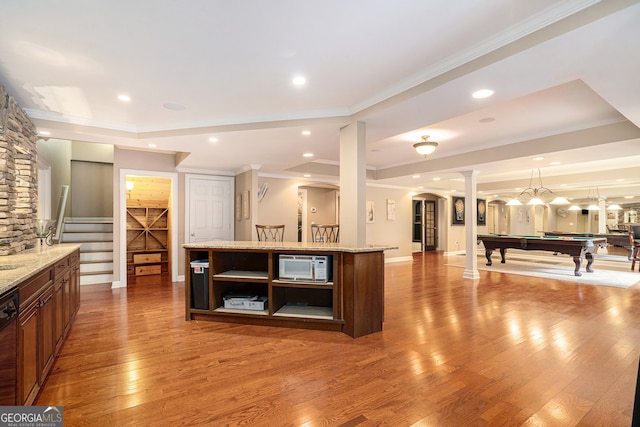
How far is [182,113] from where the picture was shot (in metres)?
3.70

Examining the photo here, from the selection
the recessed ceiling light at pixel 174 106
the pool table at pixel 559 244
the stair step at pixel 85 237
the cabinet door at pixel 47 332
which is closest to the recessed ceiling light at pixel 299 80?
the recessed ceiling light at pixel 174 106

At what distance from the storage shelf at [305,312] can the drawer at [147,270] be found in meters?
4.51

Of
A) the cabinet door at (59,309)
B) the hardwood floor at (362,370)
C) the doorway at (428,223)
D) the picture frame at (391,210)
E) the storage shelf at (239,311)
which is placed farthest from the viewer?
the doorway at (428,223)

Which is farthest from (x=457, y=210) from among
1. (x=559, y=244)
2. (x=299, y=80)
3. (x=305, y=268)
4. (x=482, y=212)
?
(x=299, y=80)

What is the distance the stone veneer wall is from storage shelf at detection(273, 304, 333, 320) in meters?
2.63

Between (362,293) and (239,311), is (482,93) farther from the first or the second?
(239,311)

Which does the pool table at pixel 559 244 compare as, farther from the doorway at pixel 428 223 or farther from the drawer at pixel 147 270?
the drawer at pixel 147 270

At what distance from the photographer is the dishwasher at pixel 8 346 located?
1479 millimetres

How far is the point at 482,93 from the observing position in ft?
8.89

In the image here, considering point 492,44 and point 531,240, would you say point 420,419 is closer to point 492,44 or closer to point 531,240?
point 492,44

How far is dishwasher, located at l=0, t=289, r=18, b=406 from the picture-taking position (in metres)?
1.48

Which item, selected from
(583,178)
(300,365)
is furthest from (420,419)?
(583,178)

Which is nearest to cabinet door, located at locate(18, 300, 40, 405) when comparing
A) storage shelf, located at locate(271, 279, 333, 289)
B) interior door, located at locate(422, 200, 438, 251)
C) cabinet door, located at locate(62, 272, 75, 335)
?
cabinet door, located at locate(62, 272, 75, 335)

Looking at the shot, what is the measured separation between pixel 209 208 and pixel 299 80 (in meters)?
4.51
